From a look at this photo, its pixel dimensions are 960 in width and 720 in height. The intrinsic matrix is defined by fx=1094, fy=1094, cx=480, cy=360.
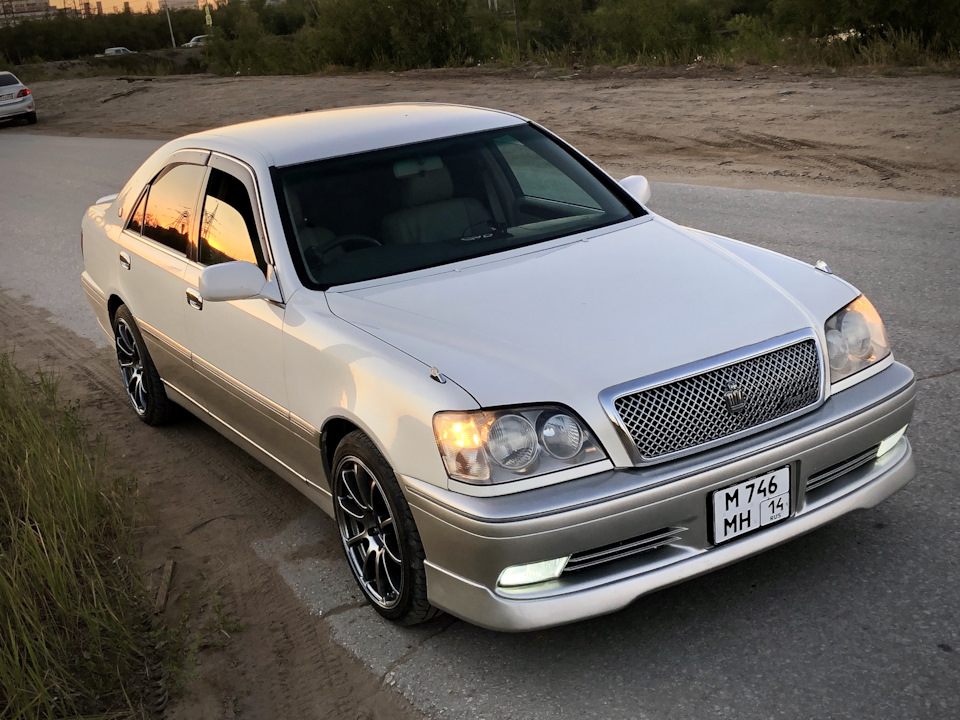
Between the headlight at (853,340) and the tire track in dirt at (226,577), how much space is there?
1.77 meters

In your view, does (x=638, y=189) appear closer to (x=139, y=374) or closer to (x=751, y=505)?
(x=751, y=505)

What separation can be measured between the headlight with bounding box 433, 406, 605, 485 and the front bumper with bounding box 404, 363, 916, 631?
0.23 feet

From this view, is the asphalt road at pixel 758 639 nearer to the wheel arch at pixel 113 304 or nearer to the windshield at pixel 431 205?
the windshield at pixel 431 205

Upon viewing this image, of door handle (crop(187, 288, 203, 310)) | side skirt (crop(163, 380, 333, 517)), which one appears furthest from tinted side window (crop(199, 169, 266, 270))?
side skirt (crop(163, 380, 333, 517))

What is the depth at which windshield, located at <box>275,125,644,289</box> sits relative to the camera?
4.27 m

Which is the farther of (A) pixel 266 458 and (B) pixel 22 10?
(B) pixel 22 10

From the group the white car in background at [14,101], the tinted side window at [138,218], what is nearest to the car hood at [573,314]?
the tinted side window at [138,218]

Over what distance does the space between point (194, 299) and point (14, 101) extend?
2897 cm

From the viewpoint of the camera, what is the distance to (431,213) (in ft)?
14.7

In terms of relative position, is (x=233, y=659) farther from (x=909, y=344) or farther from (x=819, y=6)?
(x=819, y=6)

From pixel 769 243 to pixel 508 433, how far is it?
567 cm

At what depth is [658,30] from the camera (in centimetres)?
2328

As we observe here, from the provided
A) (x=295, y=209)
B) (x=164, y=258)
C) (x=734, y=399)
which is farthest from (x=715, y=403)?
(x=164, y=258)

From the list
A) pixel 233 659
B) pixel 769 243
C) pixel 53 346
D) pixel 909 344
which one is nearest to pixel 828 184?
pixel 769 243
